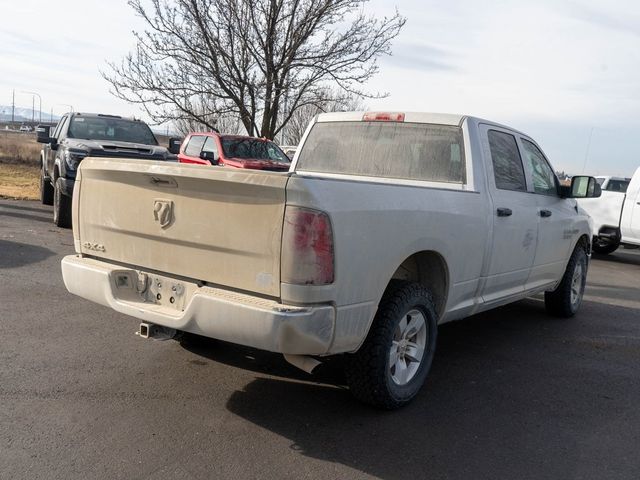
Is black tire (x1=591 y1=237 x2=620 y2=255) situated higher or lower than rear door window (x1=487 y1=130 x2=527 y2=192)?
lower

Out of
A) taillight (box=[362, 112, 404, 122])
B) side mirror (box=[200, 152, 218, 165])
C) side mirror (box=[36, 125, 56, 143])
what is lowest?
side mirror (box=[200, 152, 218, 165])

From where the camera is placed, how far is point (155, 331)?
3.69m

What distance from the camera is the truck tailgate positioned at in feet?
10.2

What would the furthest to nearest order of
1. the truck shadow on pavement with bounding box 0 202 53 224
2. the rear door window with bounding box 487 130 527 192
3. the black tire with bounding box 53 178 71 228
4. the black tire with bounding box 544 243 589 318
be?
the truck shadow on pavement with bounding box 0 202 53 224
the black tire with bounding box 53 178 71 228
the black tire with bounding box 544 243 589 318
the rear door window with bounding box 487 130 527 192

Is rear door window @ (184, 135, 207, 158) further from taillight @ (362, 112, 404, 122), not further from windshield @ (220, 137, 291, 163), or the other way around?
taillight @ (362, 112, 404, 122)

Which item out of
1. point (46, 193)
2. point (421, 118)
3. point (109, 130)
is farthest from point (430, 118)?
point (46, 193)

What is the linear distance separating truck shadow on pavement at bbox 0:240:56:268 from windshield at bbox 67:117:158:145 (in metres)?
2.94

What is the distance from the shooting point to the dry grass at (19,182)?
15.2m

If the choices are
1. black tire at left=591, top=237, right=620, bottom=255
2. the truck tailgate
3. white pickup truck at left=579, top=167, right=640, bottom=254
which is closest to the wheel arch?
the truck tailgate

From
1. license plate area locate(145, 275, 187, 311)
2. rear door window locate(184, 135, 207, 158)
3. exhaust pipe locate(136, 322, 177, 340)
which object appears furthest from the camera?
rear door window locate(184, 135, 207, 158)

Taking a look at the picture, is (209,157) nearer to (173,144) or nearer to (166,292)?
(173,144)

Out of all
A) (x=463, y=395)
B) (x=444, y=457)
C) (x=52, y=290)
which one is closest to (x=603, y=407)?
(x=463, y=395)

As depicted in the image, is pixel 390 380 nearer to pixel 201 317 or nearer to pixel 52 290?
pixel 201 317

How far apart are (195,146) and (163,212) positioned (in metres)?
11.4
